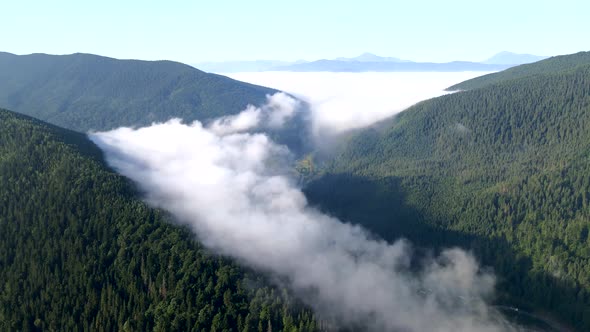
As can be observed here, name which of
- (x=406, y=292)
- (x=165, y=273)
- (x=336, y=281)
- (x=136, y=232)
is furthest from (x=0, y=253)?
(x=406, y=292)

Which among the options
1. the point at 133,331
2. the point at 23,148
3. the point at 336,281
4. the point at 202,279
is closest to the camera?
the point at 133,331

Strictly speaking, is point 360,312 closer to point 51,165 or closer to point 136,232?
point 136,232

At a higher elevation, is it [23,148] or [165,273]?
[23,148]

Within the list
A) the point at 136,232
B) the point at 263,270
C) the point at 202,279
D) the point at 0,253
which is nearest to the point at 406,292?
the point at 263,270

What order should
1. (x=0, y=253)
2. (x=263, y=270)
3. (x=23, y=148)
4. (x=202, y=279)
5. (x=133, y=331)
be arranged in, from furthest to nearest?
(x=23, y=148) < (x=263, y=270) < (x=0, y=253) < (x=202, y=279) < (x=133, y=331)

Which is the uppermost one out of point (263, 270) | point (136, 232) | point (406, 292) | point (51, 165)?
point (51, 165)

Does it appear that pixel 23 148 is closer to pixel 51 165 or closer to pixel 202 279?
pixel 51 165

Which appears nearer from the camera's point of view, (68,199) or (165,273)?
(165,273)
